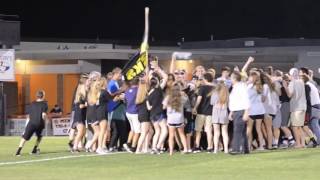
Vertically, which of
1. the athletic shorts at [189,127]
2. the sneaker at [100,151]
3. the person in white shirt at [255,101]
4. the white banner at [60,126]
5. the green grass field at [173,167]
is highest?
the person in white shirt at [255,101]

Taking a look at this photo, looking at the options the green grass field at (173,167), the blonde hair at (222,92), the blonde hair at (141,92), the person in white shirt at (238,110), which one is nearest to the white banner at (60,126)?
the green grass field at (173,167)

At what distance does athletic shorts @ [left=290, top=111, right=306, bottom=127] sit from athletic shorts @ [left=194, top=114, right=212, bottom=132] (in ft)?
7.64

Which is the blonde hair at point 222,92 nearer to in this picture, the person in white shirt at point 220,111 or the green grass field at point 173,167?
the person in white shirt at point 220,111

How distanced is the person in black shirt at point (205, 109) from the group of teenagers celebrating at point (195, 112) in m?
0.02

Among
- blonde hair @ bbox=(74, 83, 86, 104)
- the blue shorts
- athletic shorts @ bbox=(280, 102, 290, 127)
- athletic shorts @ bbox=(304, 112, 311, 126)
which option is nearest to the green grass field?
the blue shorts

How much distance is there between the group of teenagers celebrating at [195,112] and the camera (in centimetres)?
1670

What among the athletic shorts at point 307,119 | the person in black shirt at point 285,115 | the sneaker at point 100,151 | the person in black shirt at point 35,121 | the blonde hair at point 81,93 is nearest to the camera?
the sneaker at point 100,151

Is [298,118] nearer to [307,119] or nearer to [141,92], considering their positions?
[307,119]

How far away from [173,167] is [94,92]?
13.9ft

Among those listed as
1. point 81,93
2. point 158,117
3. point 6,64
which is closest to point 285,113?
point 158,117

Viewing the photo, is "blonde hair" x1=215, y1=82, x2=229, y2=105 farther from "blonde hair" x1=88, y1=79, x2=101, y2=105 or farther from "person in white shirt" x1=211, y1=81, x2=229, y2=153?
"blonde hair" x1=88, y1=79, x2=101, y2=105

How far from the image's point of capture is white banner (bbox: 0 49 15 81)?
30.2 meters

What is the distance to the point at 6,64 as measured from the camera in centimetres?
3025

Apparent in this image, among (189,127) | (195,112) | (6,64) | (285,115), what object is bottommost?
(189,127)
